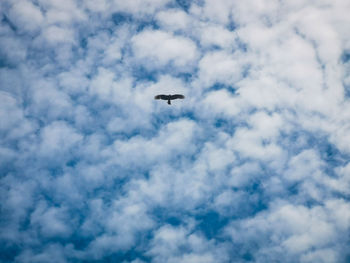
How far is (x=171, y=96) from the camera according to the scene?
64.6m
